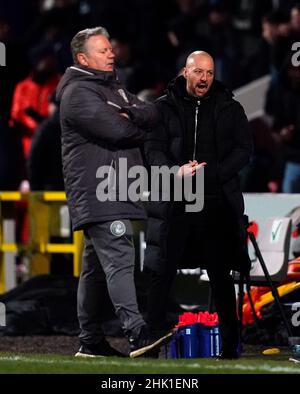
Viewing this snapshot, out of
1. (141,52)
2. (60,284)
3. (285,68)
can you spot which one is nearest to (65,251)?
(60,284)

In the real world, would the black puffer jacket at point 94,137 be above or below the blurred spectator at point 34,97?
below

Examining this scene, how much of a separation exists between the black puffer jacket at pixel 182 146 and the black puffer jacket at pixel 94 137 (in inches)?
6.6

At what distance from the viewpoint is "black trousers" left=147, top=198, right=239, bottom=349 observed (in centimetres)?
1143

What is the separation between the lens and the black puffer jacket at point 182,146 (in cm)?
1145

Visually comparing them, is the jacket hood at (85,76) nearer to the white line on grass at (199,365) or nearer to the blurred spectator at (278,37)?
the white line on grass at (199,365)

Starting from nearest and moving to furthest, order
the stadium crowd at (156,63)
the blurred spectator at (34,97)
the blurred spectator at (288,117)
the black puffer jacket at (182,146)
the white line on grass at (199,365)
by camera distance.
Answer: the white line on grass at (199,365)
the black puffer jacket at (182,146)
the blurred spectator at (288,117)
the stadium crowd at (156,63)
the blurred spectator at (34,97)

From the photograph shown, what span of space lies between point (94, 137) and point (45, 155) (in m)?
5.71

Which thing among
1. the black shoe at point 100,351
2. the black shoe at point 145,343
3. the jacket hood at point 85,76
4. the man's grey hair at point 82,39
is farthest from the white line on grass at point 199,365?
the man's grey hair at point 82,39

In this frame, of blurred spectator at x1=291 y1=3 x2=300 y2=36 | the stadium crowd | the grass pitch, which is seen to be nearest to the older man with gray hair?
the grass pitch

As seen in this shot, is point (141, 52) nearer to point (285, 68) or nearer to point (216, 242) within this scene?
point (285, 68)

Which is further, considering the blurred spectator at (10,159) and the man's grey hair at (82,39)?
the blurred spectator at (10,159)

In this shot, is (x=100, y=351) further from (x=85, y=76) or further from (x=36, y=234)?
(x=36, y=234)

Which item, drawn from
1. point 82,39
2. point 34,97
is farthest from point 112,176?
point 34,97

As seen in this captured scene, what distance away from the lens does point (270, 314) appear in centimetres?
1365
